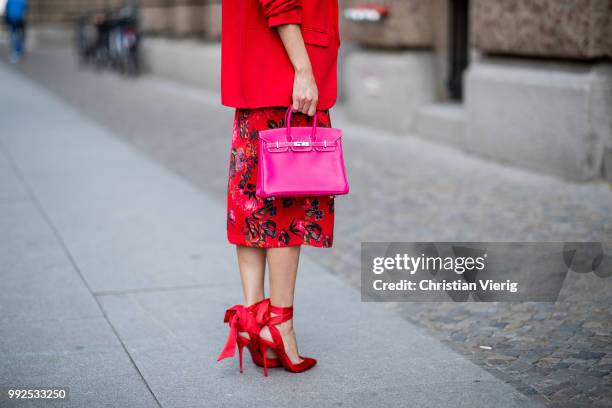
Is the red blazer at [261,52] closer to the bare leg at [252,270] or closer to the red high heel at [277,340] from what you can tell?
the bare leg at [252,270]

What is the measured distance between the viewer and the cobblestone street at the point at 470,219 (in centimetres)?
362

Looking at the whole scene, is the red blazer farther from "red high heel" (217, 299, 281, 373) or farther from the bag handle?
"red high heel" (217, 299, 281, 373)

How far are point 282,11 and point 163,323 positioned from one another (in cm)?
159

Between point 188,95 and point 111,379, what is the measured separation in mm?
11701

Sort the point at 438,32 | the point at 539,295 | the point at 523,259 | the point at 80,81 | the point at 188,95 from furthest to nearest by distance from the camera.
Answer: the point at 80,81, the point at 188,95, the point at 438,32, the point at 523,259, the point at 539,295

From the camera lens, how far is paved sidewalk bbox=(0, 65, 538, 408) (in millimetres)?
3365

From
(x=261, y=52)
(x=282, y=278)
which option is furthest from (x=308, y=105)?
(x=282, y=278)

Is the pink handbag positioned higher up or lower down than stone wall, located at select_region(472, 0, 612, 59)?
lower down

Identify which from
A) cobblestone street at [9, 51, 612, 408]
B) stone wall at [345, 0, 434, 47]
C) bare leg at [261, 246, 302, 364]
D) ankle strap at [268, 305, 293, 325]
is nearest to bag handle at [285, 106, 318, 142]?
bare leg at [261, 246, 302, 364]

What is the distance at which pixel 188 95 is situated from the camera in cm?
1492

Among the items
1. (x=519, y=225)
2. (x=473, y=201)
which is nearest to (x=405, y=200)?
(x=473, y=201)

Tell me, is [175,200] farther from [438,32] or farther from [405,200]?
[438,32]

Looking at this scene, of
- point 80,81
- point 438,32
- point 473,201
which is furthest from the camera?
point 80,81

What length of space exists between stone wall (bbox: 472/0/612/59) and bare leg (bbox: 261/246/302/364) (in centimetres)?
407
